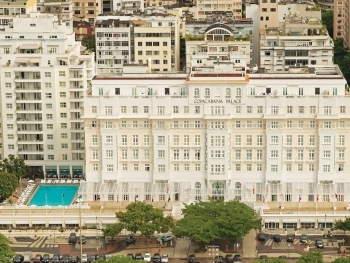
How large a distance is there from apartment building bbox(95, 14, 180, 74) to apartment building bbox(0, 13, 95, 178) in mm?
26349

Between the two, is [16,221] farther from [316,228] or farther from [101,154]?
[316,228]

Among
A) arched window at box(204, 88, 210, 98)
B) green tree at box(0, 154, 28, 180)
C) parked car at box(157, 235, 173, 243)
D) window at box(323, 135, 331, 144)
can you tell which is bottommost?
parked car at box(157, 235, 173, 243)

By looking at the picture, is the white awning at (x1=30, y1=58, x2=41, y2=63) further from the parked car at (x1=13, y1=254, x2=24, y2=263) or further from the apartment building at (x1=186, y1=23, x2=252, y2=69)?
the parked car at (x1=13, y1=254, x2=24, y2=263)

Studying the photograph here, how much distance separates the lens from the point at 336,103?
5886 inches

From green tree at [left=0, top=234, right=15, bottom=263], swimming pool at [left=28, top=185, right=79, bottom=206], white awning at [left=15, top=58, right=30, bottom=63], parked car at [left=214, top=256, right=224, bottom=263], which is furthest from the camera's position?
white awning at [left=15, top=58, right=30, bottom=63]

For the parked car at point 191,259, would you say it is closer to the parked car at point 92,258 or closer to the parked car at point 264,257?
the parked car at point 264,257

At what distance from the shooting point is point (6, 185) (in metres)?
153

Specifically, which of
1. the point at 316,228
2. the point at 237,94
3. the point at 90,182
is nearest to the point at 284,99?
the point at 237,94

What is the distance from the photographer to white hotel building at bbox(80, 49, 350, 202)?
150125 mm

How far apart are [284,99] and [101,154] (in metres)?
25.1

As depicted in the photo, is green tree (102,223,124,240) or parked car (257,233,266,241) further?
parked car (257,233,266,241)

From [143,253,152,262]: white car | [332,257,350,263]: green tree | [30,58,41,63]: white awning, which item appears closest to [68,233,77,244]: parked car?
[143,253,152,262]: white car

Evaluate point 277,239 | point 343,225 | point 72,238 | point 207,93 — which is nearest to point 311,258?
point 343,225

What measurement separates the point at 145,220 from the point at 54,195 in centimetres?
2164
